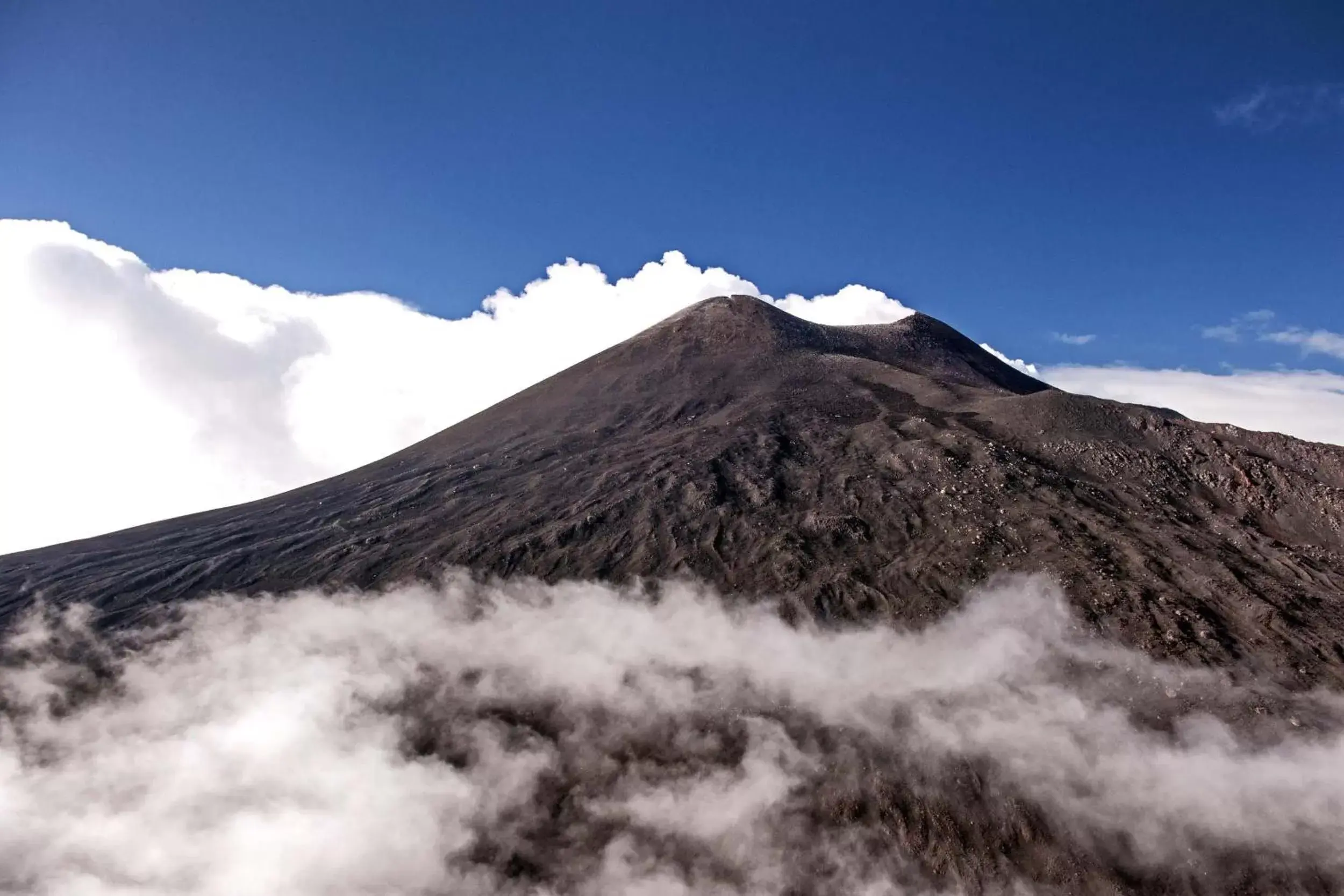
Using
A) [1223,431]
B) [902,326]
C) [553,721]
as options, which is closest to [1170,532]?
[1223,431]

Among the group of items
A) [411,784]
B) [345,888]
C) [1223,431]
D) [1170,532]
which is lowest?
[345,888]

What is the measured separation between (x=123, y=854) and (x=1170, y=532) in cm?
6880

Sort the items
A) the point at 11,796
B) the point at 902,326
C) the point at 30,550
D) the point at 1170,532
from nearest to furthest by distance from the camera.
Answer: the point at 11,796, the point at 1170,532, the point at 30,550, the point at 902,326

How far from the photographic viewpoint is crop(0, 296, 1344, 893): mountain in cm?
4428

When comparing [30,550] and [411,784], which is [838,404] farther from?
[30,550]

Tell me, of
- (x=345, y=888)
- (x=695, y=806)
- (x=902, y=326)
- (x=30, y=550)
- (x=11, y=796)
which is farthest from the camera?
(x=902, y=326)

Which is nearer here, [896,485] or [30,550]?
[896,485]

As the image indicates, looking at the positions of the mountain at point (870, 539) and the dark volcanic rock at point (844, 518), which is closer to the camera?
the mountain at point (870, 539)

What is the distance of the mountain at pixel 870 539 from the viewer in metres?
44.3

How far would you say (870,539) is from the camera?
2633 inches

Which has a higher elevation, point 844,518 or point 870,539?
point 844,518

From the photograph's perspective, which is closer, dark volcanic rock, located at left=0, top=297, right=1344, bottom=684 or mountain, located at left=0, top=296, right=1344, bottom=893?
mountain, located at left=0, top=296, right=1344, bottom=893

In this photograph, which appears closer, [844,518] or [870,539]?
[870,539]

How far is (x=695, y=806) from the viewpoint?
153 ft
